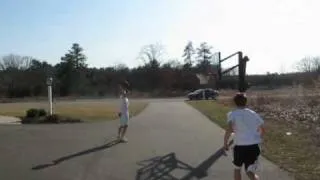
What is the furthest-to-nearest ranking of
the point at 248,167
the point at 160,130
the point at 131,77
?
the point at 131,77 < the point at 160,130 < the point at 248,167

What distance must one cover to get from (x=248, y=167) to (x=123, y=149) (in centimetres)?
694

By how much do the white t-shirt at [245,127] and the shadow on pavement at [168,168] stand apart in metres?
2.02

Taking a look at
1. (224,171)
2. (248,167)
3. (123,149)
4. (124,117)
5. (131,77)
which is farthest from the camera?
(131,77)

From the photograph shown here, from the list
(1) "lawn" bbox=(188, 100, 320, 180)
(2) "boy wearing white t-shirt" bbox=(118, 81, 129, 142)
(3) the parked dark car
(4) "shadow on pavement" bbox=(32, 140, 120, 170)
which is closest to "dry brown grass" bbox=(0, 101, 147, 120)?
(2) "boy wearing white t-shirt" bbox=(118, 81, 129, 142)

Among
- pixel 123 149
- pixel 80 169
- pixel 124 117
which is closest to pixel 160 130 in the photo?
pixel 124 117

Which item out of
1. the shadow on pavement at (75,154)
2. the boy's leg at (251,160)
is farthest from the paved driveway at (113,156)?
the boy's leg at (251,160)

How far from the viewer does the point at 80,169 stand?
38.8ft

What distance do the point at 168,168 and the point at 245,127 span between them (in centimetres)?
330

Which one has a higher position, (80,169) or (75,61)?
(75,61)

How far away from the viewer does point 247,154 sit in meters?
8.81

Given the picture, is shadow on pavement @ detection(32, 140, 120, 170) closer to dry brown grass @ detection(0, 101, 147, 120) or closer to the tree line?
dry brown grass @ detection(0, 101, 147, 120)

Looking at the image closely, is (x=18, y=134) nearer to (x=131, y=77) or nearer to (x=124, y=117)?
(x=124, y=117)

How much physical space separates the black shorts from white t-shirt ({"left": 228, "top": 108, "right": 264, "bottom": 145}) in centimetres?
7

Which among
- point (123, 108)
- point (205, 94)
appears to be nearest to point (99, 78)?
point (205, 94)
